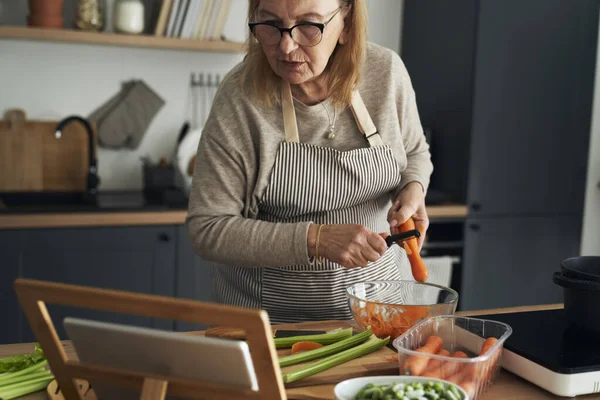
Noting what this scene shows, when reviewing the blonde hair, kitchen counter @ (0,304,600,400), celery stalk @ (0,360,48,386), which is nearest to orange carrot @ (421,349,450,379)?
kitchen counter @ (0,304,600,400)

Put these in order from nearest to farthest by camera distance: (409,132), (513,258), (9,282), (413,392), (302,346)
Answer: (413,392) < (302,346) < (409,132) < (9,282) < (513,258)

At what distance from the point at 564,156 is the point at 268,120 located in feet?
7.14

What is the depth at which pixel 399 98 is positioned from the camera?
188 centimetres

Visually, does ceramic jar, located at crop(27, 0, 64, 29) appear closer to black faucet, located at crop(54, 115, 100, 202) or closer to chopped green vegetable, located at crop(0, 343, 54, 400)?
black faucet, located at crop(54, 115, 100, 202)

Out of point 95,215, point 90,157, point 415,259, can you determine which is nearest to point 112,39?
point 90,157

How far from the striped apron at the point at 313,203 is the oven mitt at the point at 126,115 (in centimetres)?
179

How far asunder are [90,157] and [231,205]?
1717 mm

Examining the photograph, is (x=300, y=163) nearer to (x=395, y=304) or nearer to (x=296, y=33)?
(x=296, y=33)

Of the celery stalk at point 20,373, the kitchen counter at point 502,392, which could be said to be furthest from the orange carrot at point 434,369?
the celery stalk at point 20,373

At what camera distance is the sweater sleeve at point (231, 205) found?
1.64 meters

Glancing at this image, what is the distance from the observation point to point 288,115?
1.77 metres

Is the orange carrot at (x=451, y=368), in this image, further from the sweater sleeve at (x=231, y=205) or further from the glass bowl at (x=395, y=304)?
the sweater sleeve at (x=231, y=205)

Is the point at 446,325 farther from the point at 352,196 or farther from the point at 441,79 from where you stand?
the point at 441,79

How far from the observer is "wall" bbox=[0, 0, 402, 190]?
327 cm
